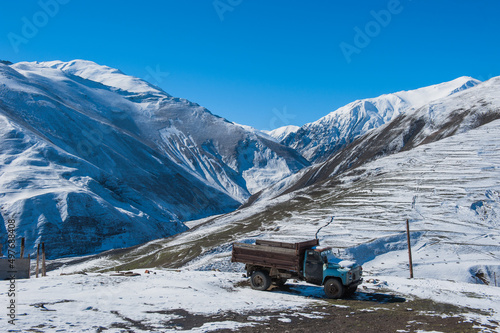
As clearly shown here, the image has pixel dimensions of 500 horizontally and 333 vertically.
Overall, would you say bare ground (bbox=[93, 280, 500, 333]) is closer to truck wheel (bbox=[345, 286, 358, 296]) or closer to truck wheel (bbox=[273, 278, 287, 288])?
truck wheel (bbox=[345, 286, 358, 296])

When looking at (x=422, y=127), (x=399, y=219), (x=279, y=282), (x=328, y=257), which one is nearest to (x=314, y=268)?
(x=328, y=257)

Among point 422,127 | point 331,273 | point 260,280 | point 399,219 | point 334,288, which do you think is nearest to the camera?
point 334,288

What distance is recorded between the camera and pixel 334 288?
22.5 m

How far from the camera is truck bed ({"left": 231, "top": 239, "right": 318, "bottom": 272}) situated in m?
23.5

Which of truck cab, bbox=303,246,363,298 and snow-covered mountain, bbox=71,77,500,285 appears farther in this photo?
snow-covered mountain, bbox=71,77,500,285

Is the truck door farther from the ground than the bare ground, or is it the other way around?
the truck door

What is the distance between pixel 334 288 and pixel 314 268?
151cm

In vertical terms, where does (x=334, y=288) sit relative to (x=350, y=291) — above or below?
above

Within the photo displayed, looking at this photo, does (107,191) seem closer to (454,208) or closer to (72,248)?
(72,248)

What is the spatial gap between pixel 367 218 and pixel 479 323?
56.1m

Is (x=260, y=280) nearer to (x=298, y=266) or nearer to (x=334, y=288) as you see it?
(x=298, y=266)

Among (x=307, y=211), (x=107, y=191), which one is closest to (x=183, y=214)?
(x=107, y=191)

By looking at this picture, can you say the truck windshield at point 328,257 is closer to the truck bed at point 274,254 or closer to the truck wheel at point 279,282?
the truck bed at point 274,254

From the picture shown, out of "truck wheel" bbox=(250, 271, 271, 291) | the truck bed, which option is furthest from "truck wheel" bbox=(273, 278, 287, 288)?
the truck bed
